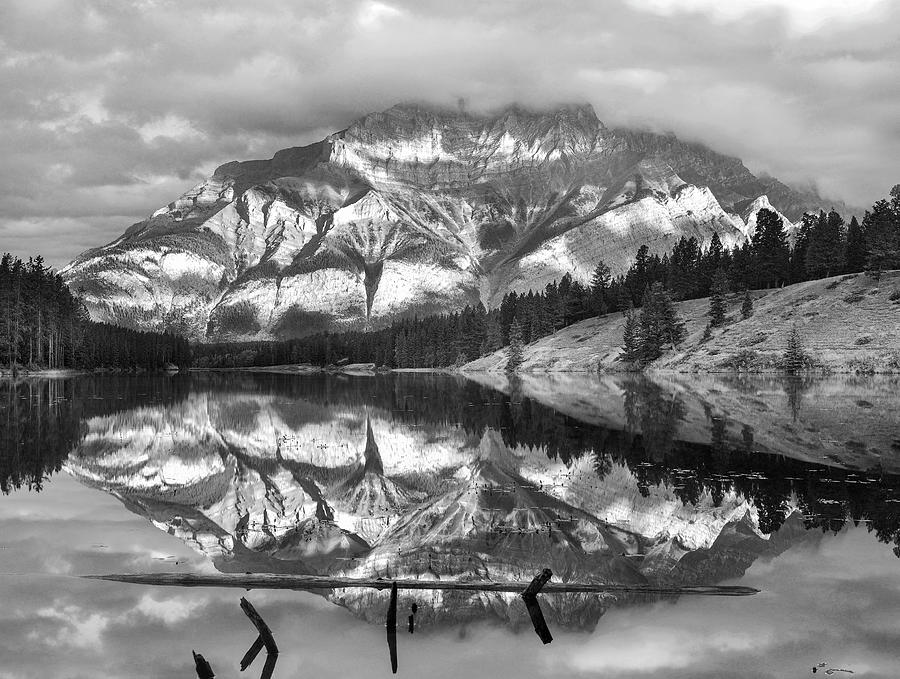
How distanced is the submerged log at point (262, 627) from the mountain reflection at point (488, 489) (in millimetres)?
2759

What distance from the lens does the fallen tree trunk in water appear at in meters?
16.4

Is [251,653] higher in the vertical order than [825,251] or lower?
lower

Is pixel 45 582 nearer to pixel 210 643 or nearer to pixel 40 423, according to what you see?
pixel 210 643

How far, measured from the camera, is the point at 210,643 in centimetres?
1393

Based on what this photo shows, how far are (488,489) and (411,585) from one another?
1325 cm

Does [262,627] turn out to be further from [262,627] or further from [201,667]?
[201,667]

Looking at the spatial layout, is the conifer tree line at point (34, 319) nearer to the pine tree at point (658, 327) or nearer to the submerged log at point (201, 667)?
the pine tree at point (658, 327)

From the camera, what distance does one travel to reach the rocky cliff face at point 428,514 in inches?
725

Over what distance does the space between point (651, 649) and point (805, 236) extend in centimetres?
17412

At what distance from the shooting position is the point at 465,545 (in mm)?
20812

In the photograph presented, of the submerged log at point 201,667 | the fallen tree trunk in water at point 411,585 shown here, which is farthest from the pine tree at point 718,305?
the submerged log at point 201,667

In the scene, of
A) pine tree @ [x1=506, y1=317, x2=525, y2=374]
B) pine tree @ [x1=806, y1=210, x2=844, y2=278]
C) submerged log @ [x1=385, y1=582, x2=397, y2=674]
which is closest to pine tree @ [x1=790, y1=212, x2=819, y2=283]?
pine tree @ [x1=806, y1=210, x2=844, y2=278]

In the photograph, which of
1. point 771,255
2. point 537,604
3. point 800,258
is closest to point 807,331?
point 771,255

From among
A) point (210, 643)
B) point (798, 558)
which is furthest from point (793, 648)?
point (210, 643)
